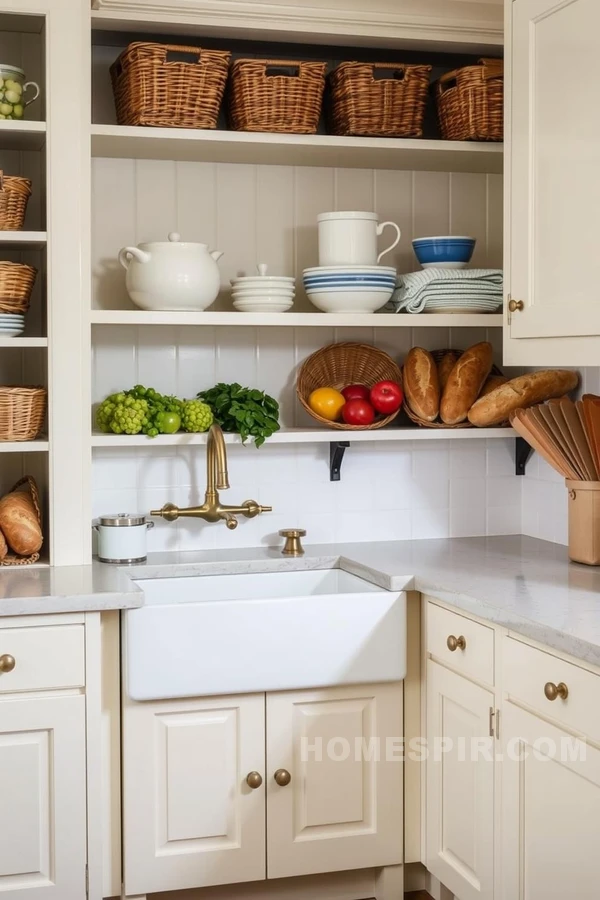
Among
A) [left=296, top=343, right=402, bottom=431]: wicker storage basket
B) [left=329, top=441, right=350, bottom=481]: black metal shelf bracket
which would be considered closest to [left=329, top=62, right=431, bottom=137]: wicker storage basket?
[left=296, top=343, right=402, bottom=431]: wicker storage basket

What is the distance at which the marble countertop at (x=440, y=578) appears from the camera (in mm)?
2146

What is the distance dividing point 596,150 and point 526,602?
0.94m

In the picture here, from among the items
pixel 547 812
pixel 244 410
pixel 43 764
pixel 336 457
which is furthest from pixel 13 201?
pixel 547 812

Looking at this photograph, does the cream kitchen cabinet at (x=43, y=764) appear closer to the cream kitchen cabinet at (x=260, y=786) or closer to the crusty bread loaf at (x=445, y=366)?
the cream kitchen cabinet at (x=260, y=786)

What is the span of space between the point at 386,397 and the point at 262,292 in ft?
1.41

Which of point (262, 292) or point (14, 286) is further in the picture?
point (262, 292)

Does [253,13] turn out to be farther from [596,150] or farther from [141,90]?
[596,150]

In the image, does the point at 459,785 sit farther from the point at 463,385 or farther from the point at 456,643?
the point at 463,385

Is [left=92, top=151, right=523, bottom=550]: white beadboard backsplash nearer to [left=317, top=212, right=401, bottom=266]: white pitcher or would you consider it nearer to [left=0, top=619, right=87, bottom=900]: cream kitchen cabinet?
[left=317, top=212, right=401, bottom=266]: white pitcher

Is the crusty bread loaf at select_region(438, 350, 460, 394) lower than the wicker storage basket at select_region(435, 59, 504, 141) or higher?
lower

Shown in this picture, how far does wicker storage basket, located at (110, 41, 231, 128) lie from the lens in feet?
8.93

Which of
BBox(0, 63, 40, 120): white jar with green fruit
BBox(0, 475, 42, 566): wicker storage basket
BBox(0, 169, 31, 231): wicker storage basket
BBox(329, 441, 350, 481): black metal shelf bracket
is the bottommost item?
BBox(0, 475, 42, 566): wicker storage basket

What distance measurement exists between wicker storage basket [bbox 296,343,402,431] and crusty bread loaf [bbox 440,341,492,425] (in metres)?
0.20

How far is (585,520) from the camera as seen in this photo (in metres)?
2.68
